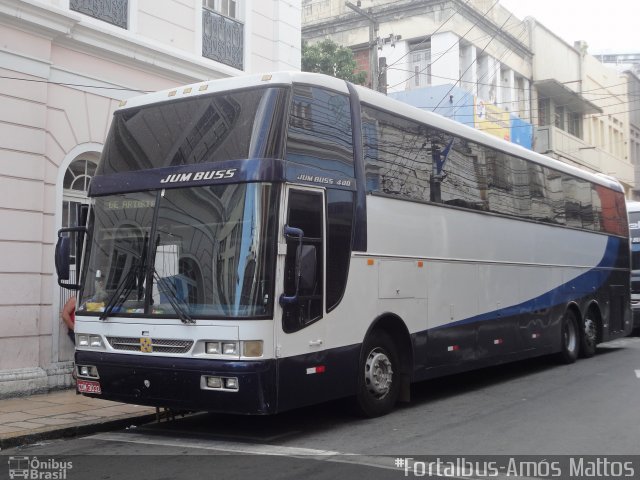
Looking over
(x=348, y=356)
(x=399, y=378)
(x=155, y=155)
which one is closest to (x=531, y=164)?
(x=399, y=378)

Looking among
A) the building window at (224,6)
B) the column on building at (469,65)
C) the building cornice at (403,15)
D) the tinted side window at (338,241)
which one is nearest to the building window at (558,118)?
the building cornice at (403,15)

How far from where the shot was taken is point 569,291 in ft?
45.7

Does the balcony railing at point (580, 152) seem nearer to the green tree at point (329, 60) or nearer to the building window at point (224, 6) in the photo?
the green tree at point (329, 60)

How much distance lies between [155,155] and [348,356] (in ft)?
9.68

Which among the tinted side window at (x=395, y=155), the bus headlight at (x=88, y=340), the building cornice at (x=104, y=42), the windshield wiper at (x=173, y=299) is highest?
the building cornice at (x=104, y=42)

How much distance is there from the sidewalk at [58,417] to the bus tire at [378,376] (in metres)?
2.62

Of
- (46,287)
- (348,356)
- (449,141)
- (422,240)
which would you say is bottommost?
(348,356)

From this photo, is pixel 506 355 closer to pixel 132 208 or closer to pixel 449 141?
pixel 449 141

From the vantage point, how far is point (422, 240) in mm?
9516

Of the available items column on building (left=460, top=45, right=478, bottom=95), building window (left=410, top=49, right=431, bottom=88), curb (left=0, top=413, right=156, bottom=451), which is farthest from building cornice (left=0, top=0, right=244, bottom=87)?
column on building (left=460, top=45, right=478, bottom=95)

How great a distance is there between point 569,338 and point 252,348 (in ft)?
29.8

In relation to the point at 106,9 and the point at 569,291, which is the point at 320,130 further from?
the point at 569,291

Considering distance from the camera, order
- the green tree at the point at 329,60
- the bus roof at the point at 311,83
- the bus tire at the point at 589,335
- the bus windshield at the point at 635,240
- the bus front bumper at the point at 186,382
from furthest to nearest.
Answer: the green tree at the point at 329,60
the bus windshield at the point at 635,240
the bus tire at the point at 589,335
the bus roof at the point at 311,83
the bus front bumper at the point at 186,382

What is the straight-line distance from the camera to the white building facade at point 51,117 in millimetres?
10375
